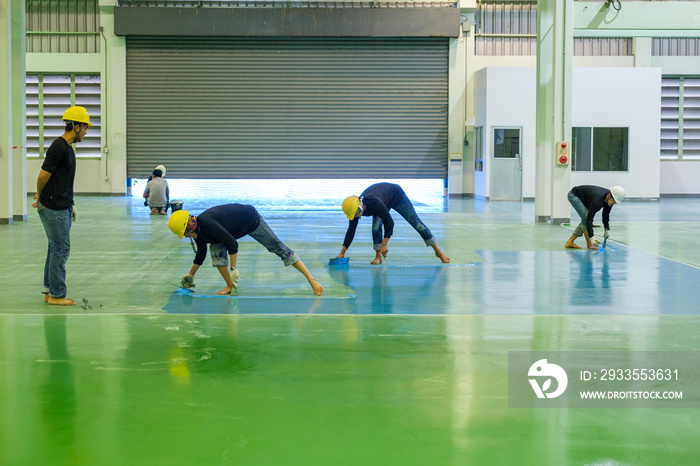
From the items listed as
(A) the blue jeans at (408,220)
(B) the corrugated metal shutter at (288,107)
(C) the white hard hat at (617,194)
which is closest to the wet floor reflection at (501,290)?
(A) the blue jeans at (408,220)

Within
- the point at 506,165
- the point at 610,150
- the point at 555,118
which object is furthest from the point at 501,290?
the point at 610,150

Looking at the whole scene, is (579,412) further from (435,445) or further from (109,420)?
(109,420)

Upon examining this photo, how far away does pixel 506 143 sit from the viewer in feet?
93.8

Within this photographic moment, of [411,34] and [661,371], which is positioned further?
[411,34]

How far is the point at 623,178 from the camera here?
2833 cm

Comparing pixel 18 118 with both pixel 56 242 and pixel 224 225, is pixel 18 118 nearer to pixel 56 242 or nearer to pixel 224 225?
pixel 56 242

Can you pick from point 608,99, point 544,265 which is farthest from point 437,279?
point 608,99

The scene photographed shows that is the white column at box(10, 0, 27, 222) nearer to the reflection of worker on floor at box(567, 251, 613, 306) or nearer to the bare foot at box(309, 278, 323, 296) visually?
the bare foot at box(309, 278, 323, 296)

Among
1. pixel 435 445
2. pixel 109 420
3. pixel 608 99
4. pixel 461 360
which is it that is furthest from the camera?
pixel 608 99

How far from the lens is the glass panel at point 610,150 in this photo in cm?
2827

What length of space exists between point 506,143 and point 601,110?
3181 millimetres

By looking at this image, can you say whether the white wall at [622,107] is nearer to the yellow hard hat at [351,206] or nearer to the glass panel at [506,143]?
the glass panel at [506,143]

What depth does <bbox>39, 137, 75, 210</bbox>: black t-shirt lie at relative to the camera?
910 centimetres

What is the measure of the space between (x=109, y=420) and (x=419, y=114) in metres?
26.9
